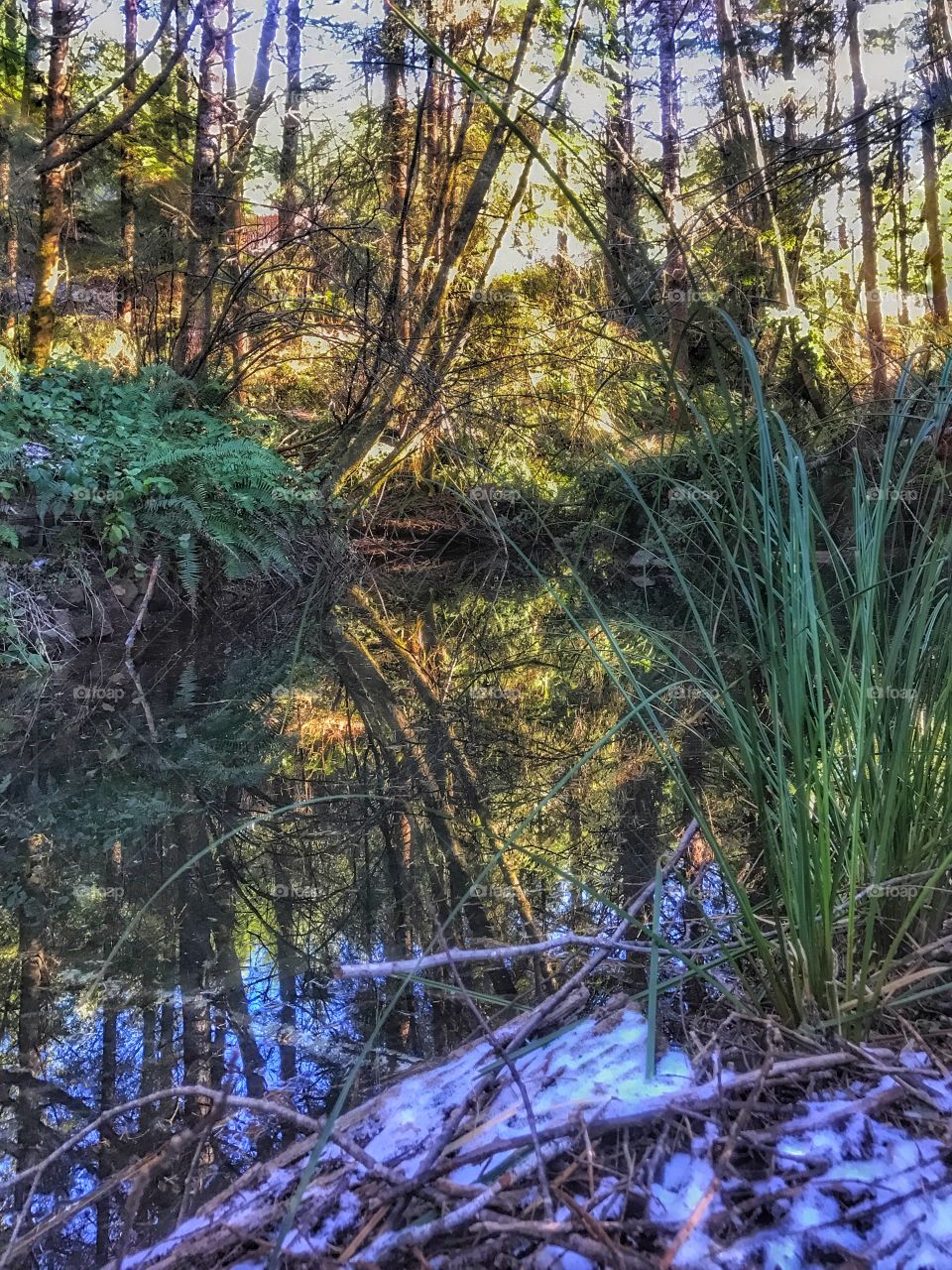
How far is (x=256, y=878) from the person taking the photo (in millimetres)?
2258

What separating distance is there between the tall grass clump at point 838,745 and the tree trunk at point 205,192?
6707 millimetres

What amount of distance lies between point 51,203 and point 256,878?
7404 millimetres

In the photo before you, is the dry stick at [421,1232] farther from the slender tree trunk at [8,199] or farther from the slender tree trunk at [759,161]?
the slender tree trunk at [8,199]

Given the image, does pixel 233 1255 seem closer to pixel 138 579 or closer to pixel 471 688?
pixel 471 688

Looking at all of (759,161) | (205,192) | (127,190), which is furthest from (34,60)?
(759,161)

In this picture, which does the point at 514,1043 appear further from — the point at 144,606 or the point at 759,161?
the point at 759,161

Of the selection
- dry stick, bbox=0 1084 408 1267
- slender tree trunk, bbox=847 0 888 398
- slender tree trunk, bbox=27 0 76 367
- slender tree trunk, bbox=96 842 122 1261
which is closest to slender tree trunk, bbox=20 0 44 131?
slender tree trunk, bbox=27 0 76 367

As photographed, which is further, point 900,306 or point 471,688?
point 900,306

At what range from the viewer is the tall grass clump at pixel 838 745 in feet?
3.59

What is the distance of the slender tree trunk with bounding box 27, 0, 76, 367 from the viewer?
708 centimetres

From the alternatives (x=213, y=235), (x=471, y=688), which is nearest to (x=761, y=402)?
(x=471, y=688)

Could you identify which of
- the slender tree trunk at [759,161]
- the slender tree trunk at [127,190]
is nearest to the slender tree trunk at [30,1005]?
the slender tree trunk at [759,161]

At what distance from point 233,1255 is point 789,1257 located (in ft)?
2.01

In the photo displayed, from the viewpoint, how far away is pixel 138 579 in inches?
213
